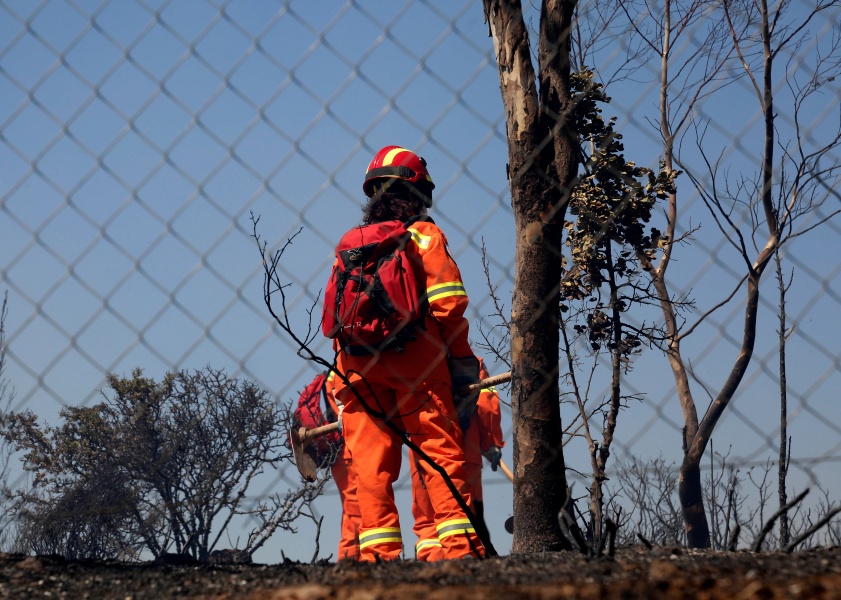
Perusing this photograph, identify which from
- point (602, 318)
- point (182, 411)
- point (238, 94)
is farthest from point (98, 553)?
point (602, 318)

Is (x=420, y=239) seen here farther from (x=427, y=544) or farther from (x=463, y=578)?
(x=463, y=578)

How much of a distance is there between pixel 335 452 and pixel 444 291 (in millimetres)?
1983

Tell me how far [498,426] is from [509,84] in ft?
8.71

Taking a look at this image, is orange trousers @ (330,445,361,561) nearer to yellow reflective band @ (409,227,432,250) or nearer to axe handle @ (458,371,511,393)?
axe handle @ (458,371,511,393)

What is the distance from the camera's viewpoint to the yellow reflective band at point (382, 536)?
12.4 feet

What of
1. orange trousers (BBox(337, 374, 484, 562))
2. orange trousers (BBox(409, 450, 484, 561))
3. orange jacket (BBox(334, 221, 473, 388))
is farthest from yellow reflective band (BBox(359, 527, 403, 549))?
orange jacket (BBox(334, 221, 473, 388))

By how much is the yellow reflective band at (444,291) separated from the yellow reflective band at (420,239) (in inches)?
7.4

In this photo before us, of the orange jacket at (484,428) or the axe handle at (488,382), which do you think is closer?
the axe handle at (488,382)

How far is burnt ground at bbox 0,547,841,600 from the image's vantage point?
1610 mm

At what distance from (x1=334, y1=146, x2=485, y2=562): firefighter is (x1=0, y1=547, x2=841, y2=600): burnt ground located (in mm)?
1359

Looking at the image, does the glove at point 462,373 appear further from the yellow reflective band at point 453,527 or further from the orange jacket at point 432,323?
the yellow reflective band at point 453,527

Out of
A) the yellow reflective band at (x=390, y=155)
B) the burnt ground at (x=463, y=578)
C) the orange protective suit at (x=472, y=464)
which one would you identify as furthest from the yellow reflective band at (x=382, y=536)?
the yellow reflective band at (x=390, y=155)

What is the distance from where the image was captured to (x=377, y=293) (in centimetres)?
379

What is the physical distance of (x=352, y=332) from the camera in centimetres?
361
